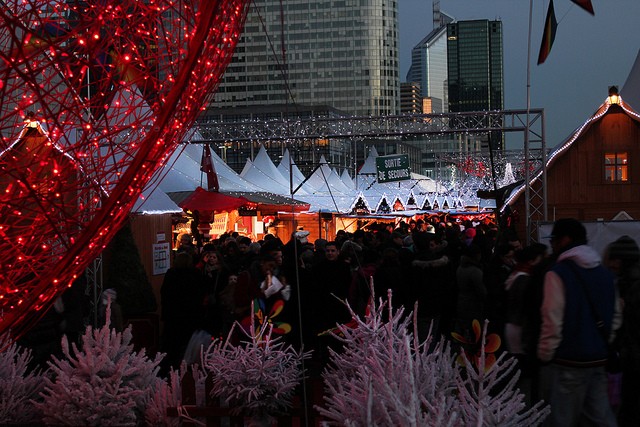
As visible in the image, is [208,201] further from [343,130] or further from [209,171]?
[343,130]

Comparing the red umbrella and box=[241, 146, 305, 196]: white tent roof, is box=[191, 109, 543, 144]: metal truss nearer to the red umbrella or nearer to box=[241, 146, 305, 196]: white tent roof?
box=[241, 146, 305, 196]: white tent roof

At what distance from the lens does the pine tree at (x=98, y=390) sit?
485 cm

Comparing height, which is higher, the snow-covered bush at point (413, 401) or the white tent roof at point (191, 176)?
the white tent roof at point (191, 176)

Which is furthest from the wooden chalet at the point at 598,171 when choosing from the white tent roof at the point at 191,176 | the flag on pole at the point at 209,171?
the flag on pole at the point at 209,171

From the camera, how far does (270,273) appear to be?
8.22 metres

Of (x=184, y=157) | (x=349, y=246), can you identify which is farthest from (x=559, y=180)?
(x=349, y=246)

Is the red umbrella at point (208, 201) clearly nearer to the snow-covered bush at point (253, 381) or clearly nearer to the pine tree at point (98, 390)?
the pine tree at point (98, 390)

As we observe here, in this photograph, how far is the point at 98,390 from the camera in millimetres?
4902

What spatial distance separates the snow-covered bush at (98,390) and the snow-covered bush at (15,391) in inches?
6.2

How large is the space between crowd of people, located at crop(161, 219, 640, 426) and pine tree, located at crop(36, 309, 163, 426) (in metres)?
1.33

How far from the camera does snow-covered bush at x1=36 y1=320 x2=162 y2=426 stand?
15.9ft

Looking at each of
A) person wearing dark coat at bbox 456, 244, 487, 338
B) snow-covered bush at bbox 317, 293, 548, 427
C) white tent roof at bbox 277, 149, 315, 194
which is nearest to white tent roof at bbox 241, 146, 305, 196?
white tent roof at bbox 277, 149, 315, 194

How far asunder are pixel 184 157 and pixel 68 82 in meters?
17.4

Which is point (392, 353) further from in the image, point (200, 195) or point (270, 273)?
point (200, 195)
